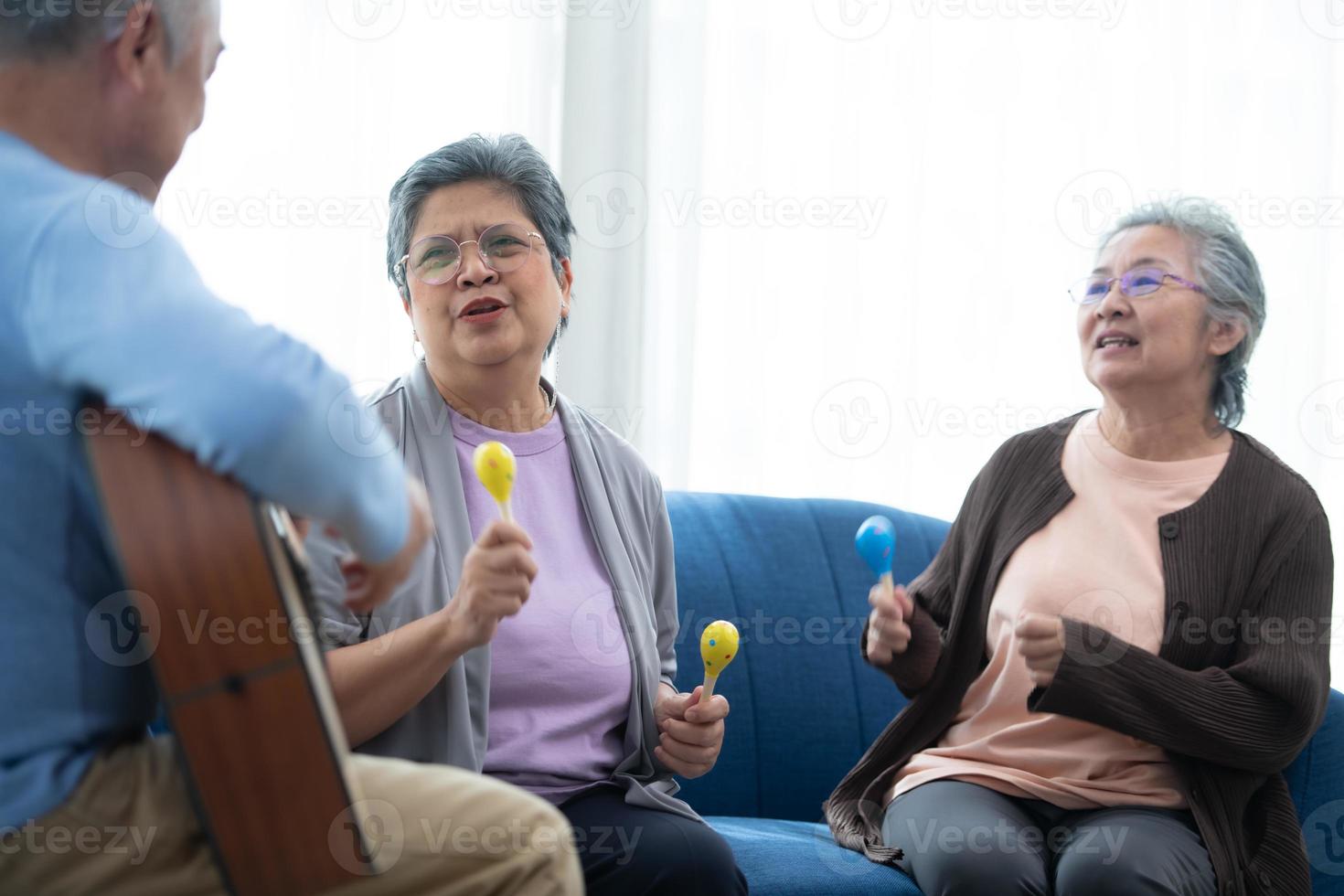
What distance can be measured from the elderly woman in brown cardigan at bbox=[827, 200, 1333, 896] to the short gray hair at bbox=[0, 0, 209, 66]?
52.9 inches

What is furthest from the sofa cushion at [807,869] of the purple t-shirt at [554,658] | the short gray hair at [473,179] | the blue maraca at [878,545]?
the short gray hair at [473,179]

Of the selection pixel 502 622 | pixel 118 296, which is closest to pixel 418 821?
pixel 118 296

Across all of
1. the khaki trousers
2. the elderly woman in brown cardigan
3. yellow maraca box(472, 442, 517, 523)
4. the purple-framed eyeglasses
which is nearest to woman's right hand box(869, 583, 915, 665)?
the elderly woman in brown cardigan

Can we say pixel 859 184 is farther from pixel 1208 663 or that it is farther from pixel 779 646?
pixel 1208 663

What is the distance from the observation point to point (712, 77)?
9.95ft

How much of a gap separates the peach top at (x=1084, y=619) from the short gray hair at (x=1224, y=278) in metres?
0.15

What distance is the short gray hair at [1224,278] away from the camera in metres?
2.01

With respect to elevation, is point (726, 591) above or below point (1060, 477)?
below

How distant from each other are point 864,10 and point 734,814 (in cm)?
197

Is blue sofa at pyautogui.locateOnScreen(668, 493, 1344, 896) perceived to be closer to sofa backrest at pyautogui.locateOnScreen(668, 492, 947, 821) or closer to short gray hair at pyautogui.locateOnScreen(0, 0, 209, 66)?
sofa backrest at pyautogui.locateOnScreen(668, 492, 947, 821)

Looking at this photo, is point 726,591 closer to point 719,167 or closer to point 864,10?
point 719,167

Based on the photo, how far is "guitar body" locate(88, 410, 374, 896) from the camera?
2.57ft

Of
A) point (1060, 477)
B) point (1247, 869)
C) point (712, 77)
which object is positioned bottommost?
point (1247, 869)

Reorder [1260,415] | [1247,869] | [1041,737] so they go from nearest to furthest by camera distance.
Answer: [1247,869] → [1041,737] → [1260,415]
